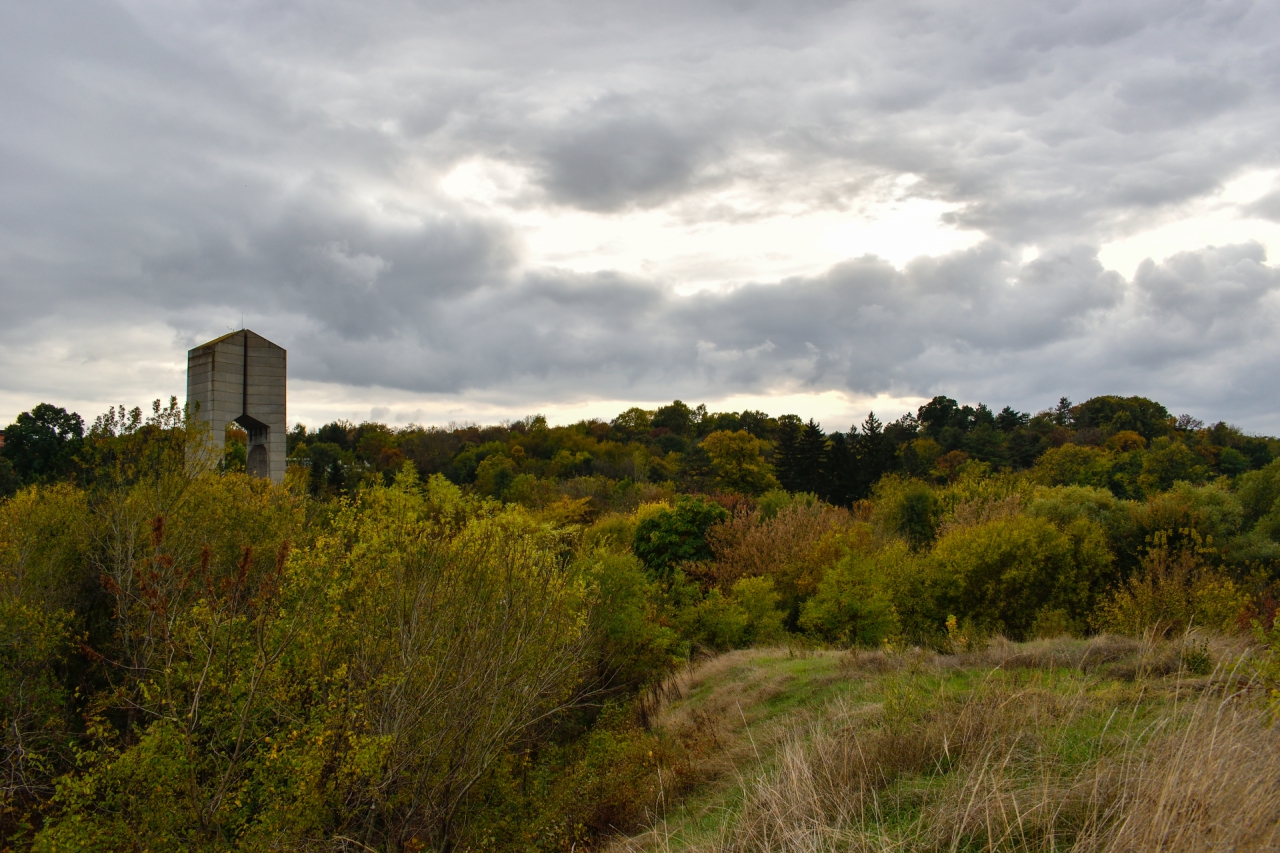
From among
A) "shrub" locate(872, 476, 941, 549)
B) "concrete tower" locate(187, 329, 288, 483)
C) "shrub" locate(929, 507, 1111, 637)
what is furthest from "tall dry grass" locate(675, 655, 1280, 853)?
"shrub" locate(872, 476, 941, 549)

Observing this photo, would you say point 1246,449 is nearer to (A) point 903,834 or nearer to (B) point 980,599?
(B) point 980,599

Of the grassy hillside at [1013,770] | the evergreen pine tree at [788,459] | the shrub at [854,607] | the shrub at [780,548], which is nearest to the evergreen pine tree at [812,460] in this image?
the evergreen pine tree at [788,459]

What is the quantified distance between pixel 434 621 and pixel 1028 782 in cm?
612

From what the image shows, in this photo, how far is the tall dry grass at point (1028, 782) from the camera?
4.25 m

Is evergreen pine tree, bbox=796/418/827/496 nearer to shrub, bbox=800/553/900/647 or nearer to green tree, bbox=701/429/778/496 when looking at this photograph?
green tree, bbox=701/429/778/496

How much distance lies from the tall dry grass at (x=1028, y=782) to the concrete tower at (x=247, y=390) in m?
24.0

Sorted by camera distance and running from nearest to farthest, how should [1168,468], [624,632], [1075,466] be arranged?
[624,632] < [1168,468] < [1075,466]

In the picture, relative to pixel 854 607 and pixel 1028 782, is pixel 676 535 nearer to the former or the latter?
pixel 854 607

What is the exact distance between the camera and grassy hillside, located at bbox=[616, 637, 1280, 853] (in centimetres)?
436

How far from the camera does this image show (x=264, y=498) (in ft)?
61.6

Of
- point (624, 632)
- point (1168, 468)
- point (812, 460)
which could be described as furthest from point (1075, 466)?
point (624, 632)

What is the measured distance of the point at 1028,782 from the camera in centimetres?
600

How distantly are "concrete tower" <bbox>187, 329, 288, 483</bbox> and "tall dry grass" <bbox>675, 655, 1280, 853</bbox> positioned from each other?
24.0 meters

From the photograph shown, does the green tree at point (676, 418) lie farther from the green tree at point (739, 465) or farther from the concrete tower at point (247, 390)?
the concrete tower at point (247, 390)
